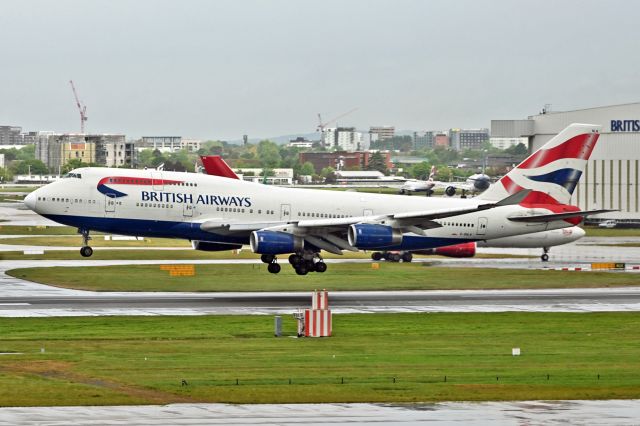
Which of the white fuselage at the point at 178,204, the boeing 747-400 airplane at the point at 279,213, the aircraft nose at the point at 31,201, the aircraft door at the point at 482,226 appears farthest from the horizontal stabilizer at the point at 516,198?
the aircraft nose at the point at 31,201

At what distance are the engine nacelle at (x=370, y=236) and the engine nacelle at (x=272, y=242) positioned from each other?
3423mm

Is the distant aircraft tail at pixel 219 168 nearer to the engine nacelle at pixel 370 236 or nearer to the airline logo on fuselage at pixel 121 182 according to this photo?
the airline logo on fuselage at pixel 121 182

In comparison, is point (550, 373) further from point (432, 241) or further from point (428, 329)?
point (432, 241)

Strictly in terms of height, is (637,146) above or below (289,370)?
above

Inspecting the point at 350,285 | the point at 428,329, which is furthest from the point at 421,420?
the point at 350,285

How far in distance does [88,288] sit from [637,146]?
86.0 meters

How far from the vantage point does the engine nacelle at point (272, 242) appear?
6688 cm

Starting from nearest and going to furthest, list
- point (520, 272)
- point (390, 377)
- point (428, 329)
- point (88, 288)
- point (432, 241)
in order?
point (390, 377), point (428, 329), point (88, 288), point (432, 241), point (520, 272)

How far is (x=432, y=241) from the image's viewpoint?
74.9 m

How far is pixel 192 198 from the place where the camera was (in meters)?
69.3

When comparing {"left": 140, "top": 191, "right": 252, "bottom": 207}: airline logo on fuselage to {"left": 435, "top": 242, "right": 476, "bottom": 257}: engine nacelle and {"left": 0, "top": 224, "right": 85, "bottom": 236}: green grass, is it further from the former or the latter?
{"left": 0, "top": 224, "right": 85, "bottom": 236}: green grass

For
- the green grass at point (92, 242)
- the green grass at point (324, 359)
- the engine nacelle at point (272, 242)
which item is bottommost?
the green grass at point (324, 359)


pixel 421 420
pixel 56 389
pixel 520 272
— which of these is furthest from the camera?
pixel 520 272

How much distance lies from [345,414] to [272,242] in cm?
3378
